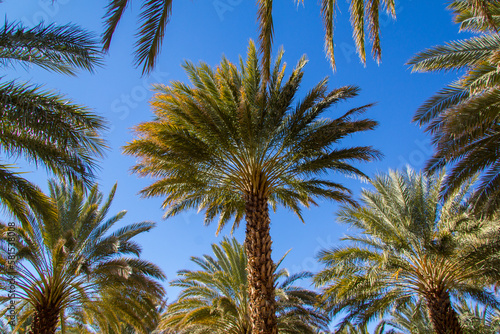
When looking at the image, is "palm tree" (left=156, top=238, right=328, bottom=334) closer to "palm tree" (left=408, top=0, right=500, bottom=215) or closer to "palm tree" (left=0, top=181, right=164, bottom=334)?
"palm tree" (left=0, top=181, right=164, bottom=334)

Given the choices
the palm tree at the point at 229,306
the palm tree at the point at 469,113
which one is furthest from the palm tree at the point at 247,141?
the palm tree at the point at 229,306

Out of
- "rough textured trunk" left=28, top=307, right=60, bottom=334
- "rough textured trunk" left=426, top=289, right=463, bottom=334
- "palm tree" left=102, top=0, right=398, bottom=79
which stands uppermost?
"palm tree" left=102, top=0, right=398, bottom=79

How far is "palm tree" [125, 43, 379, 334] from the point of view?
30.6 feet

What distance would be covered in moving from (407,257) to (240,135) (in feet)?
23.4

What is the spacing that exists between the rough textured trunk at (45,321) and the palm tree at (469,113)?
11574 millimetres

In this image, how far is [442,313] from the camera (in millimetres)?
10781

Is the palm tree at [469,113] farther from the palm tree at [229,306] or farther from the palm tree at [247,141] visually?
the palm tree at [229,306]

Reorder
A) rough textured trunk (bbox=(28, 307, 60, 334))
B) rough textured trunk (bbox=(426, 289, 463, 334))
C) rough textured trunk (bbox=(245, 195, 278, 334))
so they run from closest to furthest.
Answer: rough textured trunk (bbox=(245, 195, 278, 334))
rough textured trunk (bbox=(28, 307, 60, 334))
rough textured trunk (bbox=(426, 289, 463, 334))

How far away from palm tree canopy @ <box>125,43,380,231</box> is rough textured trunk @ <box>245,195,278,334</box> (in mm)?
615

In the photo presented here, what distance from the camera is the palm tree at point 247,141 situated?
9328 mm

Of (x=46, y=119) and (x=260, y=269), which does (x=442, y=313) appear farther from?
(x=46, y=119)

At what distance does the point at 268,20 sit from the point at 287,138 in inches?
202

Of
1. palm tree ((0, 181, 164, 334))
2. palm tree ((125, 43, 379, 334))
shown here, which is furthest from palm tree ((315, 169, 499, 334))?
palm tree ((0, 181, 164, 334))

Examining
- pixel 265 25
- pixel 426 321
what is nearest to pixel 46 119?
pixel 265 25
